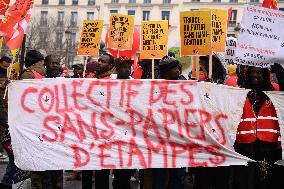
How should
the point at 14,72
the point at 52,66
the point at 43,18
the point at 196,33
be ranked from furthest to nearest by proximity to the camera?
the point at 43,18
the point at 52,66
the point at 196,33
the point at 14,72

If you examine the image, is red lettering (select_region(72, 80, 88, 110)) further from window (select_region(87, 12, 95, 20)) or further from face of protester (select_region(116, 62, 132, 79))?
window (select_region(87, 12, 95, 20))

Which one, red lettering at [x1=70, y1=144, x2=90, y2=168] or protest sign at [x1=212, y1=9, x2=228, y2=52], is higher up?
protest sign at [x1=212, y1=9, x2=228, y2=52]

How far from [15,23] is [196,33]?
Answer: 2.27 metres

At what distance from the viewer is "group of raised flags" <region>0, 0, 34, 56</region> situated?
19.2ft

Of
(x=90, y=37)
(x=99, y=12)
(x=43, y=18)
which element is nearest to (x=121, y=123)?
(x=90, y=37)

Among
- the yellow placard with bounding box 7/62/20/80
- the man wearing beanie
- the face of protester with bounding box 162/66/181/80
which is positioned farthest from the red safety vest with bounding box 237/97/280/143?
the yellow placard with bounding box 7/62/20/80

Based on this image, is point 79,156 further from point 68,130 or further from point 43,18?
point 43,18

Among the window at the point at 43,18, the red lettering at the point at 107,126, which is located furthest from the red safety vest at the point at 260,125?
the window at the point at 43,18

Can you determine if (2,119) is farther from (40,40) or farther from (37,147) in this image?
(40,40)

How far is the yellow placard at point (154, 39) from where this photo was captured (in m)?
7.19

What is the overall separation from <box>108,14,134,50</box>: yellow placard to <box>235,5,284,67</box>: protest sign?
3979mm

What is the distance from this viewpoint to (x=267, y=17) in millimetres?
4953

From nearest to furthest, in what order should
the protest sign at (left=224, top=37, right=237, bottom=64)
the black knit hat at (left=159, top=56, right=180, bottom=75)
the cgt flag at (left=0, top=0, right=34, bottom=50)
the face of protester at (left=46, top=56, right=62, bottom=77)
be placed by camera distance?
1. the black knit hat at (left=159, top=56, right=180, bottom=75)
2. the cgt flag at (left=0, top=0, right=34, bottom=50)
3. the face of protester at (left=46, top=56, right=62, bottom=77)
4. the protest sign at (left=224, top=37, right=237, bottom=64)

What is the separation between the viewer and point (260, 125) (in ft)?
16.0
